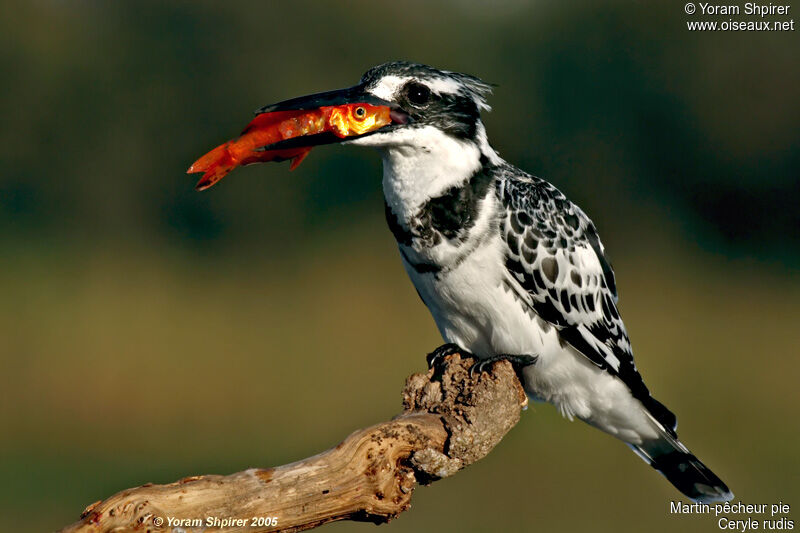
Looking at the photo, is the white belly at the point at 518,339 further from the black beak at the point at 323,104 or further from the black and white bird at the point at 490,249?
the black beak at the point at 323,104

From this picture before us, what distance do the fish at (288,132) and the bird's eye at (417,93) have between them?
11cm

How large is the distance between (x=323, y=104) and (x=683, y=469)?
2328 millimetres

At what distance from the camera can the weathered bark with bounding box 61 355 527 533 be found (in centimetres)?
262

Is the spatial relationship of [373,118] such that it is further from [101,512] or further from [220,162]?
[101,512]

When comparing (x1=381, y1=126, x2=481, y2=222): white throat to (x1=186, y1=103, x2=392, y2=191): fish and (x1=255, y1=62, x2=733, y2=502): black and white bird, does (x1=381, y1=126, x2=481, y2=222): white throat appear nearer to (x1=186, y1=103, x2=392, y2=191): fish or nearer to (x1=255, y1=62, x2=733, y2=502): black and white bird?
(x1=255, y1=62, x2=733, y2=502): black and white bird

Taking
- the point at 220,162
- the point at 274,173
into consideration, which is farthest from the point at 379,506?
the point at 274,173

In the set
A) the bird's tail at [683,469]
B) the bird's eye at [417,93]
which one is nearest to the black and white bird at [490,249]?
the bird's eye at [417,93]

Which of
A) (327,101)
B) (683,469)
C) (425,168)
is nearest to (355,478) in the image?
(425,168)

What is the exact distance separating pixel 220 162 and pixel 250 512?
4.02ft

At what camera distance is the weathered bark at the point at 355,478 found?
2.62m

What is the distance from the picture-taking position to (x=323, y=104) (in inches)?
128

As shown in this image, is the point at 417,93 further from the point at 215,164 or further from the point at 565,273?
the point at 565,273

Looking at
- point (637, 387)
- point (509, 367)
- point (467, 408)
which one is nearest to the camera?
point (467, 408)

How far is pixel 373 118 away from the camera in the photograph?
328cm
